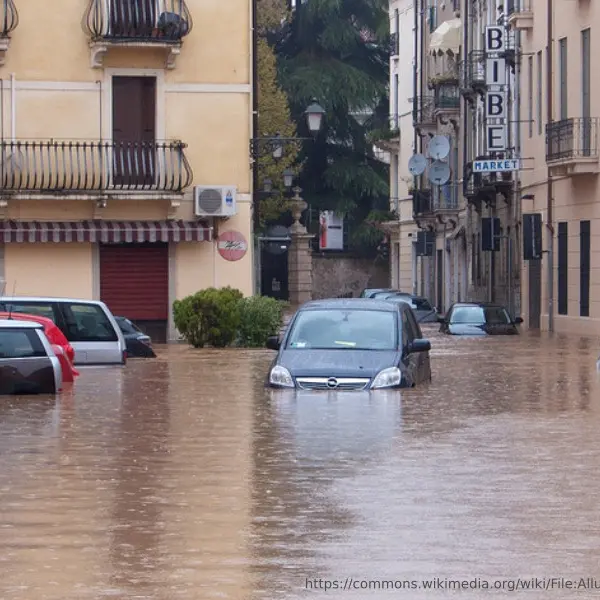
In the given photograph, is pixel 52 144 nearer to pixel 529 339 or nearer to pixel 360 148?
pixel 529 339

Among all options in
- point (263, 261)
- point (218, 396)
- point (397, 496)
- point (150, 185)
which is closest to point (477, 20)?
point (263, 261)

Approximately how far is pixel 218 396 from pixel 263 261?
56943mm

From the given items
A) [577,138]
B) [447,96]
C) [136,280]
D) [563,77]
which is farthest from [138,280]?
[447,96]

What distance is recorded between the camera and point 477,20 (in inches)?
2589

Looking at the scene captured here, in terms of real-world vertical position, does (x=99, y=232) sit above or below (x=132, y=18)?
below

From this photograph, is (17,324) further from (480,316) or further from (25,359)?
(480,316)

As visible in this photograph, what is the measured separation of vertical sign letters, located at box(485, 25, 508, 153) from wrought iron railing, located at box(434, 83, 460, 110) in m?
12.9

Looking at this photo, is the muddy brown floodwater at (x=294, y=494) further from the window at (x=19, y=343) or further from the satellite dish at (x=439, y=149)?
the satellite dish at (x=439, y=149)

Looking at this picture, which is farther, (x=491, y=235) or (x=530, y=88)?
(x=491, y=235)

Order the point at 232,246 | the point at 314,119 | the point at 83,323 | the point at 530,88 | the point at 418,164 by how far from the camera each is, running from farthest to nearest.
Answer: the point at 418,164 → the point at 530,88 → the point at 314,119 → the point at 232,246 → the point at 83,323

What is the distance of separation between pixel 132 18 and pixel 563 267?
16689 mm

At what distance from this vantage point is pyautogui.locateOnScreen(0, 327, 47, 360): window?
75.3ft

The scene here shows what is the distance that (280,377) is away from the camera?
882 inches

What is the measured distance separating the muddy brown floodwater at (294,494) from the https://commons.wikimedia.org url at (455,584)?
3 cm
